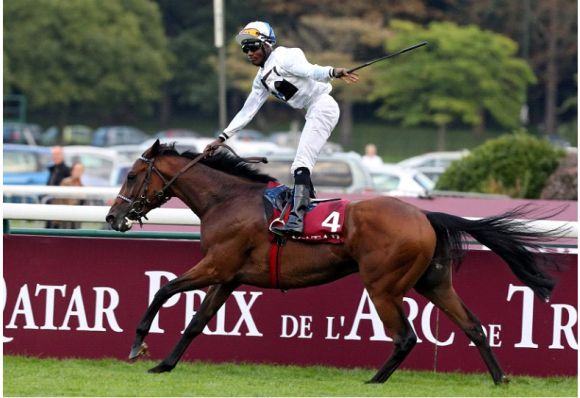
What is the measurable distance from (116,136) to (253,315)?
134 ft

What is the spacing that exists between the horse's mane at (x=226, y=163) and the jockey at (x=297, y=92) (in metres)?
0.16

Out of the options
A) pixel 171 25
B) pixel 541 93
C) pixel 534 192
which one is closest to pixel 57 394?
pixel 534 192

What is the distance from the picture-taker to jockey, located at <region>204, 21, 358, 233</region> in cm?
791

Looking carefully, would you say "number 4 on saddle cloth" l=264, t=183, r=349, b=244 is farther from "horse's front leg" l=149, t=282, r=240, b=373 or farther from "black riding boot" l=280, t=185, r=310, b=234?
"horse's front leg" l=149, t=282, r=240, b=373

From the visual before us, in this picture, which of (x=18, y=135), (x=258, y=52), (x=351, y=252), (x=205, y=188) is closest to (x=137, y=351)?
(x=205, y=188)

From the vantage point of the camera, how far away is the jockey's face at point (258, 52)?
26.7 ft

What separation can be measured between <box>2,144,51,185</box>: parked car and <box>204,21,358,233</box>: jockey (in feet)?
52.7

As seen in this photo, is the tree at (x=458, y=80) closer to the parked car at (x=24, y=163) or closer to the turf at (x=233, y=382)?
the parked car at (x=24, y=163)

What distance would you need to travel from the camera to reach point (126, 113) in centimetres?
5222

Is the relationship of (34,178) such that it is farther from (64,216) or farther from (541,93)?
(541,93)

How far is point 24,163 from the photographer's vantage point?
25.1m


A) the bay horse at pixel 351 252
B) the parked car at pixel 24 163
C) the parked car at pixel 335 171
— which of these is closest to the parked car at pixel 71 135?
the parked car at pixel 24 163

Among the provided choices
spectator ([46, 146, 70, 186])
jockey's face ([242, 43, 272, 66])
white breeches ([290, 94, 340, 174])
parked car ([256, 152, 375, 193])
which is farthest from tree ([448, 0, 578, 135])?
jockey's face ([242, 43, 272, 66])

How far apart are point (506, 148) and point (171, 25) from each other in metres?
40.6
